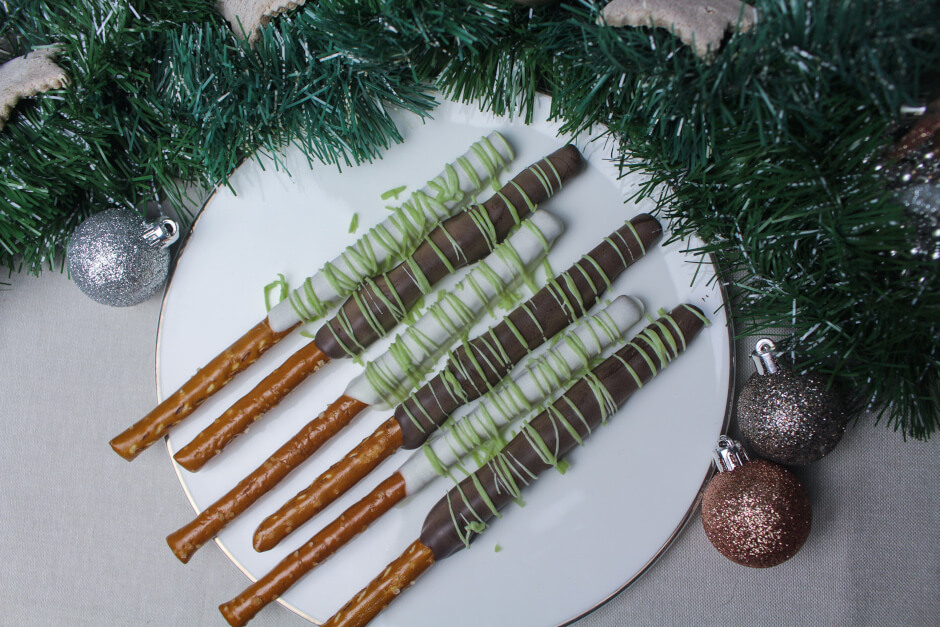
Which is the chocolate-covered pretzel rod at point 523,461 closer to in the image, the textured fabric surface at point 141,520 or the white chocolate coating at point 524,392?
the white chocolate coating at point 524,392

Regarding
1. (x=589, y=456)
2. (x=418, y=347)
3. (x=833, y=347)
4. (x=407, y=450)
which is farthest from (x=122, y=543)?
(x=833, y=347)

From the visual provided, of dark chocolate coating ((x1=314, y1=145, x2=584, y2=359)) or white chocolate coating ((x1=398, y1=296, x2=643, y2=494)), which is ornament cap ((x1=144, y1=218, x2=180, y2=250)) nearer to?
dark chocolate coating ((x1=314, y1=145, x2=584, y2=359))

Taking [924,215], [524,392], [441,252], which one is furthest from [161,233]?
[924,215]

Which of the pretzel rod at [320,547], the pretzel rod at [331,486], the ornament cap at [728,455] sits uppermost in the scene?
the pretzel rod at [331,486]

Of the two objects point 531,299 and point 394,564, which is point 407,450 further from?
point 531,299

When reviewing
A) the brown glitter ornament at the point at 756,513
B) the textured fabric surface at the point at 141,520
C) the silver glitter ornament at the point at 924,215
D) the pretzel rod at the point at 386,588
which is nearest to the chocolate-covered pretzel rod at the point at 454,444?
the pretzel rod at the point at 386,588

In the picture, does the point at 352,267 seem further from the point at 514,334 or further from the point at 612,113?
the point at 612,113
